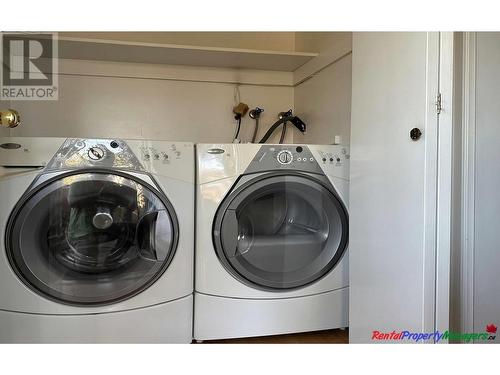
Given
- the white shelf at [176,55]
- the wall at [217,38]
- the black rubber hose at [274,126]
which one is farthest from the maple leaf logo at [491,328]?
the wall at [217,38]

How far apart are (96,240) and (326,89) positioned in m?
1.33

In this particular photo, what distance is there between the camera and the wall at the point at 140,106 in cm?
196

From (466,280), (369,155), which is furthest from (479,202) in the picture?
(369,155)

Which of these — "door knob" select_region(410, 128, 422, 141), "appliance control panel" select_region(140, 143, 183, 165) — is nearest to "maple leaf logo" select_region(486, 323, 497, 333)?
"door knob" select_region(410, 128, 422, 141)

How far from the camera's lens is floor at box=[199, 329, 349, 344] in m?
1.47

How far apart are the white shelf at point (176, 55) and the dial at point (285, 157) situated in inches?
29.4

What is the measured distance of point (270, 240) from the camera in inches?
57.1

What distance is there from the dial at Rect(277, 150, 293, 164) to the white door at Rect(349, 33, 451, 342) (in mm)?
252

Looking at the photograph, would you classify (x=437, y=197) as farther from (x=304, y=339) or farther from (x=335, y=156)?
(x=304, y=339)

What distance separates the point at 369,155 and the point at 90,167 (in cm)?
102

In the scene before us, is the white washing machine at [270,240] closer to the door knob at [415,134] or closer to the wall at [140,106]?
the door knob at [415,134]

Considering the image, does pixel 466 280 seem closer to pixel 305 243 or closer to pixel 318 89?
pixel 305 243

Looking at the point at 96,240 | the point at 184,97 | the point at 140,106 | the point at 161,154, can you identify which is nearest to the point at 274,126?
the point at 184,97

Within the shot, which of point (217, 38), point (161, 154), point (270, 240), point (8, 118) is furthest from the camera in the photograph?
point (217, 38)
